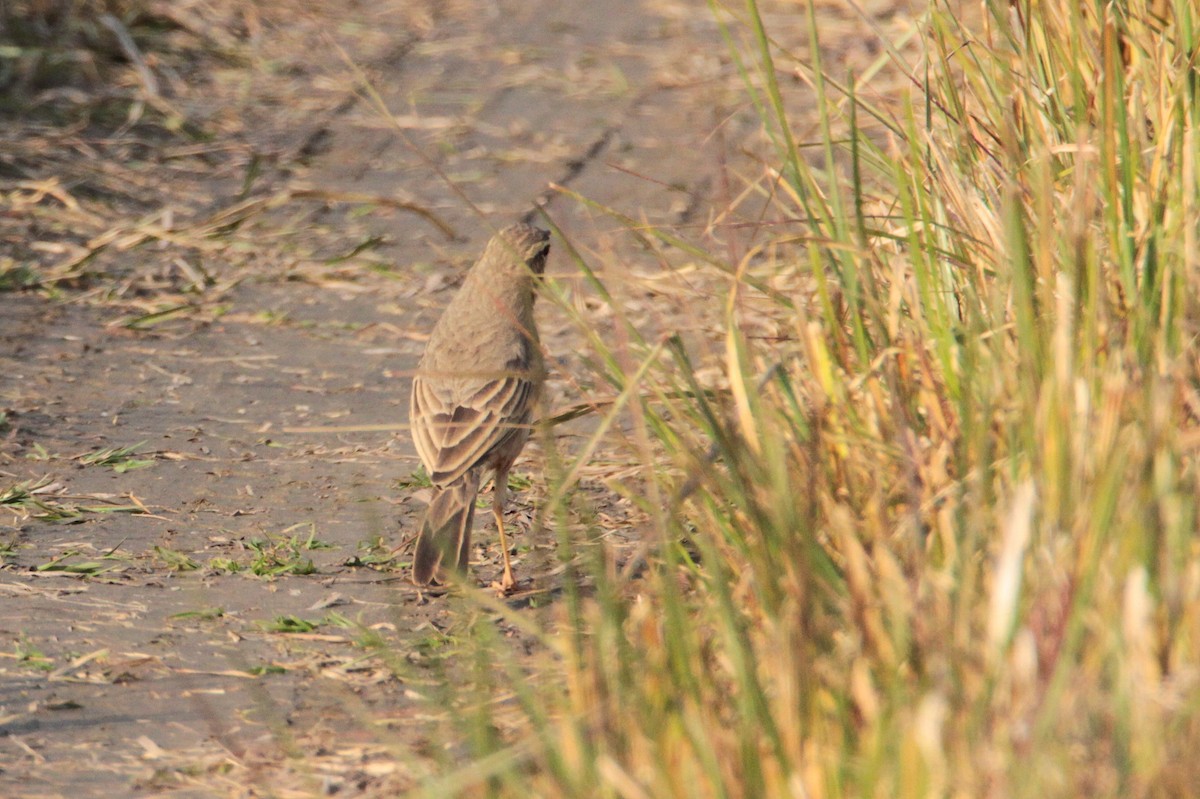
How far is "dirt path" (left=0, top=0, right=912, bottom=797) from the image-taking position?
3.55 meters

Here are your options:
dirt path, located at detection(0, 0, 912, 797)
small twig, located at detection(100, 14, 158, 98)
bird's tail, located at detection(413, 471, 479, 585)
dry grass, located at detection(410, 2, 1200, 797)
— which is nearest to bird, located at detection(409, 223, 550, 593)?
bird's tail, located at detection(413, 471, 479, 585)

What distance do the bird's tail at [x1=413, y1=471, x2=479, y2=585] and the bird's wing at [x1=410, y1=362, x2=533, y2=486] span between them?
0.04m

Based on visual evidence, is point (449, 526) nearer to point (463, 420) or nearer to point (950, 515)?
point (463, 420)

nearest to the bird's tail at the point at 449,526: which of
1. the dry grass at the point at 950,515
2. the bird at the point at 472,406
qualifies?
the bird at the point at 472,406

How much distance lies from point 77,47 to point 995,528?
26.2 ft

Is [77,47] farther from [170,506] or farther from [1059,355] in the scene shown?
[1059,355]

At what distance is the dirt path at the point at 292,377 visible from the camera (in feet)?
11.7

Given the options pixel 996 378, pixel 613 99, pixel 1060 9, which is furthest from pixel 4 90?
pixel 996 378

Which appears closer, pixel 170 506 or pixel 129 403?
pixel 170 506

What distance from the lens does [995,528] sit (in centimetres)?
288

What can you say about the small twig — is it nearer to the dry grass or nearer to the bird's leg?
the bird's leg

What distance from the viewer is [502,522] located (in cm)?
463

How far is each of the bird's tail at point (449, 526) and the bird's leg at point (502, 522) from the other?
5.7 inches

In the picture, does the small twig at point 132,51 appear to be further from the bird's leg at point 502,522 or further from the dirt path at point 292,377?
the bird's leg at point 502,522
